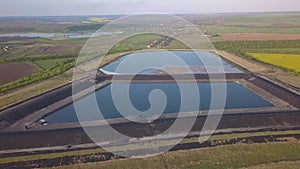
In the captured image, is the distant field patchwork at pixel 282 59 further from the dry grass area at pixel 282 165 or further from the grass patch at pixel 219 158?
the dry grass area at pixel 282 165

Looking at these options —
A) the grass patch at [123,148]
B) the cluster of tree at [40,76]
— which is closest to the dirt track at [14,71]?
the cluster of tree at [40,76]

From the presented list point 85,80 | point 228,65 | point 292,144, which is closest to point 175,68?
point 228,65

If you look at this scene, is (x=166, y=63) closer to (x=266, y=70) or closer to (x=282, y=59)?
(x=266, y=70)

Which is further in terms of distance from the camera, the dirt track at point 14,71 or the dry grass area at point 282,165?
the dirt track at point 14,71

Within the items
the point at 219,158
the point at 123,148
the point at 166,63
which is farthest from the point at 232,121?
the point at 166,63

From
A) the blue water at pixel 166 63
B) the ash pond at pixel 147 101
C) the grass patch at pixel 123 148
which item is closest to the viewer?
the grass patch at pixel 123 148
